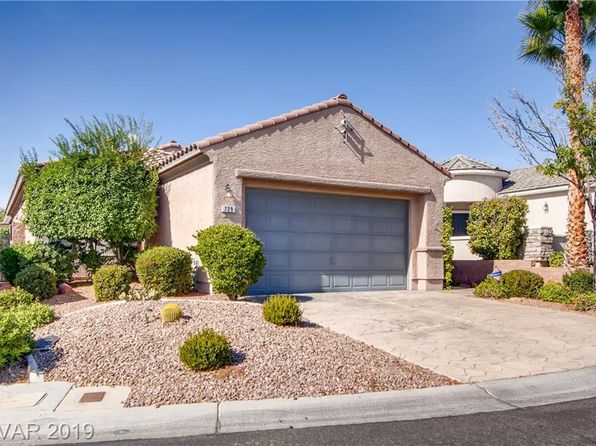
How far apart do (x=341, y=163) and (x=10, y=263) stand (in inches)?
373

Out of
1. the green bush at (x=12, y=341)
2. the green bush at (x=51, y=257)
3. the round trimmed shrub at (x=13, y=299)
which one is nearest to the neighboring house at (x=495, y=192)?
the green bush at (x=51, y=257)

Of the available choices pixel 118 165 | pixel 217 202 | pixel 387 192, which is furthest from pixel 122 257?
pixel 387 192

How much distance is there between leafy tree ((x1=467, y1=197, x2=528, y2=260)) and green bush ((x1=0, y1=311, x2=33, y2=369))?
1532 centimetres

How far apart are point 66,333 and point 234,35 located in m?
8.48

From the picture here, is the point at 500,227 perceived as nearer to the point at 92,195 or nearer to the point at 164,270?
the point at 164,270

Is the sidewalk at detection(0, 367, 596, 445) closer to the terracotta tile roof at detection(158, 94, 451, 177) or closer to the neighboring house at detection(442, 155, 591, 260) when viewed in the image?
the terracotta tile roof at detection(158, 94, 451, 177)

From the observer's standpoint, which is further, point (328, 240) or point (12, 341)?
point (328, 240)

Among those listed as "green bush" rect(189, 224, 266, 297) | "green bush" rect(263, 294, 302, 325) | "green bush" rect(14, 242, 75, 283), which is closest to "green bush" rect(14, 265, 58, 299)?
"green bush" rect(14, 242, 75, 283)

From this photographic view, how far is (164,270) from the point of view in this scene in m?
9.43

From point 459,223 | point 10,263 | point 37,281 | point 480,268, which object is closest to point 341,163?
point 480,268

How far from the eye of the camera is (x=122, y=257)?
40.2 feet

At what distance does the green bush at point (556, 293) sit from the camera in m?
10.6

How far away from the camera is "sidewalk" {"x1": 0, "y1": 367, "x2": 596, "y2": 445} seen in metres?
3.82

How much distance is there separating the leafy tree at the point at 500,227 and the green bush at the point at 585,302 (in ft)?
20.2
